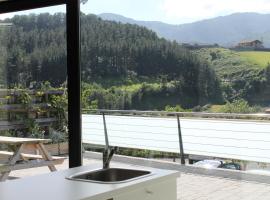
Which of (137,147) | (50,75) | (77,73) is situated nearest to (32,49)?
(50,75)

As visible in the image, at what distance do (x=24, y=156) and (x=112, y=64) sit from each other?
4.92ft

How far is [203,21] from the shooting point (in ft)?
12.3

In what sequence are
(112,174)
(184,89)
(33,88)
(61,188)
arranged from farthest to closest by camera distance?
(33,88)
(184,89)
(112,174)
(61,188)

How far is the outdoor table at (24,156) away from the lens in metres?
4.61

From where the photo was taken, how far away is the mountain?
3.50m

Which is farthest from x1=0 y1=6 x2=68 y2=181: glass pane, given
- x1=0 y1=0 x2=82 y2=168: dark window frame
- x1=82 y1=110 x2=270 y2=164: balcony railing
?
x1=82 y1=110 x2=270 y2=164: balcony railing

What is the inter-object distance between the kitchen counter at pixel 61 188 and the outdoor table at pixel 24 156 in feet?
6.32

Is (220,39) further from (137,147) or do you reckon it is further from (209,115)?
(137,147)

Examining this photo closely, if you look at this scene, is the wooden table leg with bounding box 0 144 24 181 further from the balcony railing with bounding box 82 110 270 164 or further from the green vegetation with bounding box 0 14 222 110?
the balcony railing with bounding box 82 110 270 164

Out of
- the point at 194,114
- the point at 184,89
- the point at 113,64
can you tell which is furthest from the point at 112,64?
the point at 194,114

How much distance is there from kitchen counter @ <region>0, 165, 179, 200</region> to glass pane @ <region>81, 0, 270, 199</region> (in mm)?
782

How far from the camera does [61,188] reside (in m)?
2.38

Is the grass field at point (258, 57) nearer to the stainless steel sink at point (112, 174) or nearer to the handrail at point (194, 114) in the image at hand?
the handrail at point (194, 114)

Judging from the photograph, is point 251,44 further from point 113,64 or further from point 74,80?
point 74,80
